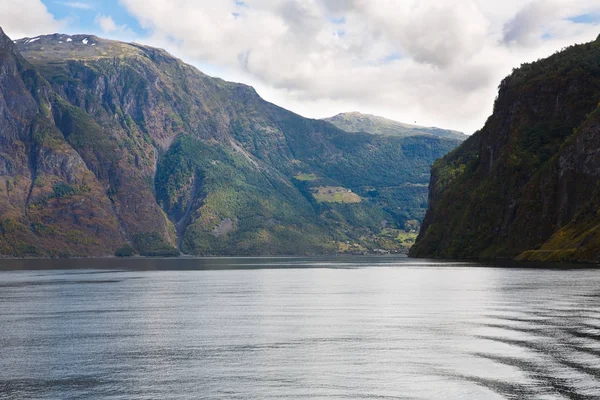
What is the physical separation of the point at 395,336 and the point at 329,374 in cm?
A: 1892

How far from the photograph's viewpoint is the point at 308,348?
6088 cm

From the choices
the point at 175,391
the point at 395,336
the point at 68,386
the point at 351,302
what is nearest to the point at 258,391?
the point at 175,391

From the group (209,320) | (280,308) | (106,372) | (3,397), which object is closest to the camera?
(3,397)

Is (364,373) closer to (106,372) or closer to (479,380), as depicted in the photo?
(479,380)

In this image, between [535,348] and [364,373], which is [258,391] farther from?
[535,348]

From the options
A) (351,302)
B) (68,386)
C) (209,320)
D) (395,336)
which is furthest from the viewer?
(351,302)

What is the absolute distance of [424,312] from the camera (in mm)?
88875

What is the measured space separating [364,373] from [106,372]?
17.1 m

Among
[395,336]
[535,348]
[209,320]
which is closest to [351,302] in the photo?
[209,320]

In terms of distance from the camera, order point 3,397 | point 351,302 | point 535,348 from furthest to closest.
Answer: point 351,302 → point 535,348 → point 3,397

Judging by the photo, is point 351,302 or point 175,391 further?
point 351,302

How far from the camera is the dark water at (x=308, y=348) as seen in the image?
4544 centimetres

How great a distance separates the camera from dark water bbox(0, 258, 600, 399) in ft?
149

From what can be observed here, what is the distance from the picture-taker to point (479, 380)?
153 feet
